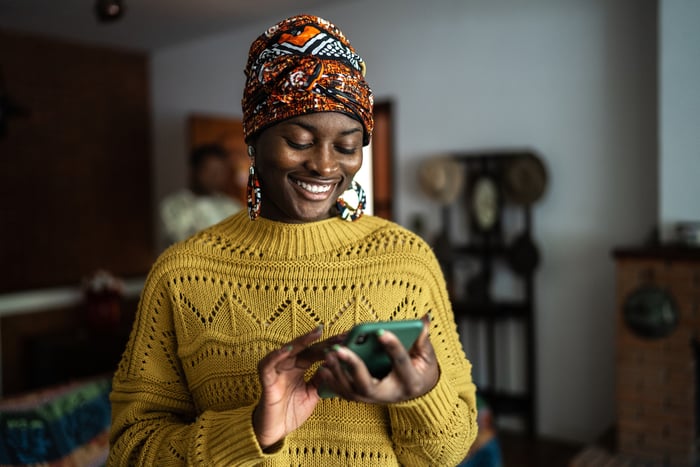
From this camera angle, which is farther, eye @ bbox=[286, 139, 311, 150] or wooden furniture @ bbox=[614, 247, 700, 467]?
wooden furniture @ bbox=[614, 247, 700, 467]

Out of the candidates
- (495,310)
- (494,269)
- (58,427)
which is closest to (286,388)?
(58,427)

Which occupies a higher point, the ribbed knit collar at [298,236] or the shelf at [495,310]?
the ribbed knit collar at [298,236]

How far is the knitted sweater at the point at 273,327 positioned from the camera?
0.92m

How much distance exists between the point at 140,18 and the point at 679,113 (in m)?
3.51

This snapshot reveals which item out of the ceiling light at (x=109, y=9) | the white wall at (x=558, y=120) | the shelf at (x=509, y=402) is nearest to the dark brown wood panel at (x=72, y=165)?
the ceiling light at (x=109, y=9)

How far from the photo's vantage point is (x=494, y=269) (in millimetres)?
3625

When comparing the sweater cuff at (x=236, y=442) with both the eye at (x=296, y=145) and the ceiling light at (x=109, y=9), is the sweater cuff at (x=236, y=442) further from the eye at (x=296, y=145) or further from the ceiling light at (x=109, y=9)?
the ceiling light at (x=109, y=9)

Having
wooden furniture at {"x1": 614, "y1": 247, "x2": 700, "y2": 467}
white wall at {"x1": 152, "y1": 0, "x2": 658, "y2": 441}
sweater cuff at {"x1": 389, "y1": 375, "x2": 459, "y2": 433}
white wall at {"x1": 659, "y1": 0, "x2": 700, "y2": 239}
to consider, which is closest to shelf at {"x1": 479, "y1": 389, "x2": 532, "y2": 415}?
white wall at {"x1": 152, "y1": 0, "x2": 658, "y2": 441}

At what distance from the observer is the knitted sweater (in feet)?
3.00

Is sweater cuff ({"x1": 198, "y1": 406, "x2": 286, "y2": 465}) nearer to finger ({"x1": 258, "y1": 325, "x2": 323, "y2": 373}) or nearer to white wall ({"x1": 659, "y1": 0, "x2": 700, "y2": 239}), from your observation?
finger ({"x1": 258, "y1": 325, "x2": 323, "y2": 373})

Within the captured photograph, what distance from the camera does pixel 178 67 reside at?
5.26 m

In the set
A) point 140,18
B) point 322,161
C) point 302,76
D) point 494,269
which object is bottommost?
point 494,269

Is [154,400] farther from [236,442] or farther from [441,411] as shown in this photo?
[441,411]

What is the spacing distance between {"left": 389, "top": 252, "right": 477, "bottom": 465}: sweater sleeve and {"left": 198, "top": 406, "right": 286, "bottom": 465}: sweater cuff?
177 millimetres
